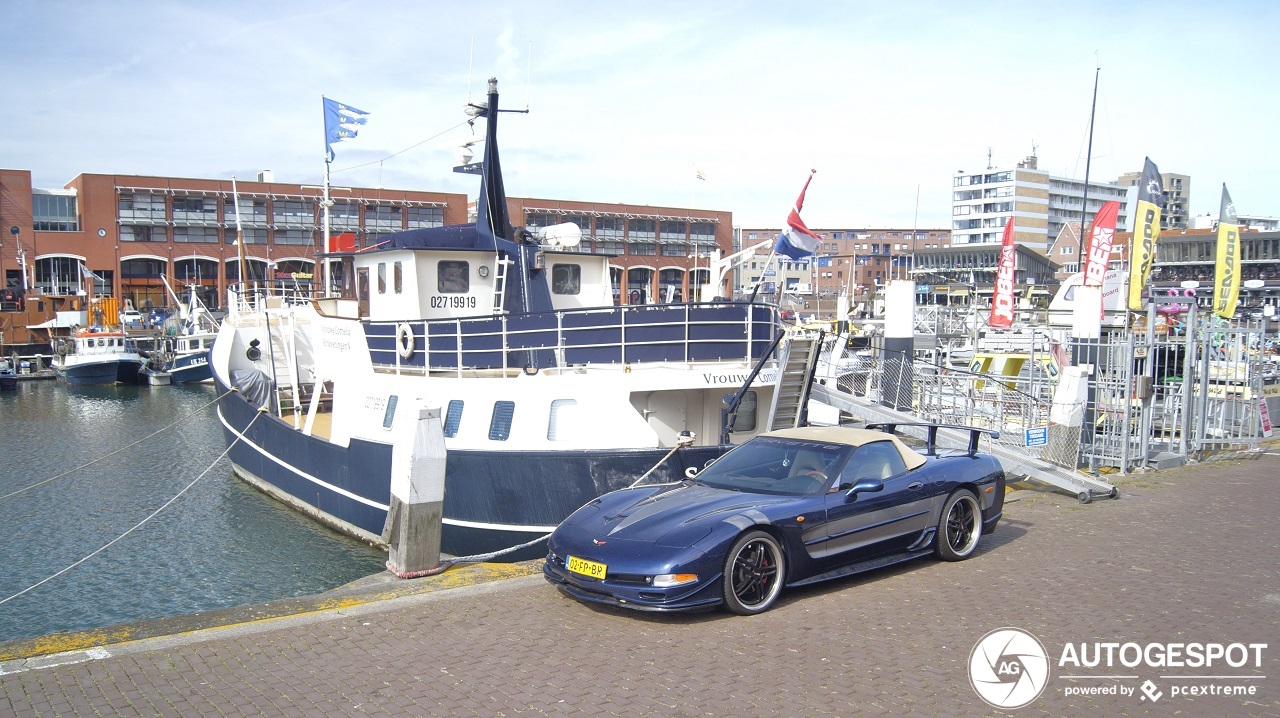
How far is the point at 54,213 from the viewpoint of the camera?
70.0m

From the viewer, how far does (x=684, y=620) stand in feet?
22.8

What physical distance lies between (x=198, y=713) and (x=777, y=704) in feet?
11.6

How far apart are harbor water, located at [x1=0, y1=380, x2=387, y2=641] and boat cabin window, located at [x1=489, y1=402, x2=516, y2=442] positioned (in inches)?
158

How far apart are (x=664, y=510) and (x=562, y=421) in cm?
550

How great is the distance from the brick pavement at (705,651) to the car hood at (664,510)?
27.1 inches

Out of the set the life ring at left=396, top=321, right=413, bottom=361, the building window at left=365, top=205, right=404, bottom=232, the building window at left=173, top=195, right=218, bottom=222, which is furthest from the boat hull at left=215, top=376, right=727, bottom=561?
the building window at left=173, top=195, right=218, bottom=222

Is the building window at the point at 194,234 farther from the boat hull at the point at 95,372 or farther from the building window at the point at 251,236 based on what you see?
the boat hull at the point at 95,372

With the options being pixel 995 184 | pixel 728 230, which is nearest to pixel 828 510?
pixel 728 230

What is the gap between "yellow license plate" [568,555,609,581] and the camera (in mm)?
6926

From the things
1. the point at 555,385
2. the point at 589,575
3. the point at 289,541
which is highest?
the point at 555,385

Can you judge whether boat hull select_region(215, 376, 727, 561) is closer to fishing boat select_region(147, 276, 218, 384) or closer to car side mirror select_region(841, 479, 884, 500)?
car side mirror select_region(841, 479, 884, 500)

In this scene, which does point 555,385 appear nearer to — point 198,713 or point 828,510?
point 828,510

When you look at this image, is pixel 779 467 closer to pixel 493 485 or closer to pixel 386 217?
pixel 493 485

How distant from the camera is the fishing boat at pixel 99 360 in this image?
5566 centimetres
